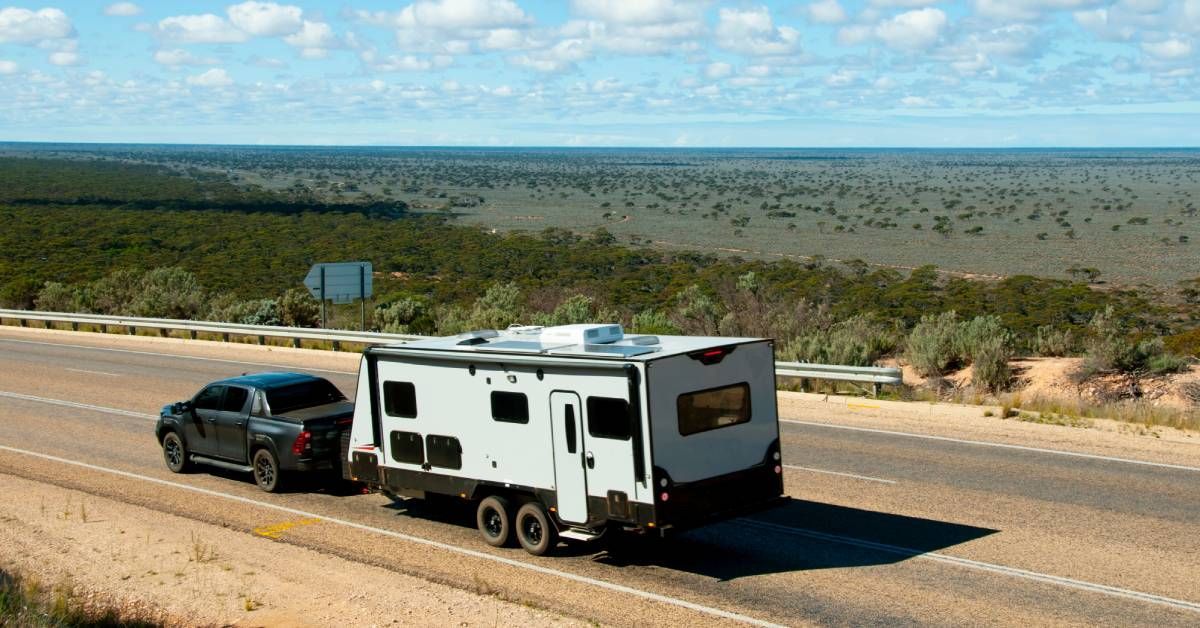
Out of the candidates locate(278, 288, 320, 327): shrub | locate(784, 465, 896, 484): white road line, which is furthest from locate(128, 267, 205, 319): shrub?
locate(784, 465, 896, 484): white road line

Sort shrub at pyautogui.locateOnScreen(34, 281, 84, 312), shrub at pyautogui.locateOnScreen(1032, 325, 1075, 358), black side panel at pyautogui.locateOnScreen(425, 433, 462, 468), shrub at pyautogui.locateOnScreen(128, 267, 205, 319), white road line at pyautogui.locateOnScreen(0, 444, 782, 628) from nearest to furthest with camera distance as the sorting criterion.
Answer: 1. white road line at pyautogui.locateOnScreen(0, 444, 782, 628)
2. black side panel at pyautogui.locateOnScreen(425, 433, 462, 468)
3. shrub at pyautogui.locateOnScreen(1032, 325, 1075, 358)
4. shrub at pyautogui.locateOnScreen(128, 267, 205, 319)
5. shrub at pyautogui.locateOnScreen(34, 281, 84, 312)

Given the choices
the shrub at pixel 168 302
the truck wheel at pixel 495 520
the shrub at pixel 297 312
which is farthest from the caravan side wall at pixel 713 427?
the shrub at pixel 168 302

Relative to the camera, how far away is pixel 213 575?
12.1 metres

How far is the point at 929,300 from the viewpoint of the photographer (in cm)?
4434

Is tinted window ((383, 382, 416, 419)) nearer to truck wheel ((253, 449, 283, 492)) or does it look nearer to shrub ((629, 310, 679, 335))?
truck wheel ((253, 449, 283, 492))

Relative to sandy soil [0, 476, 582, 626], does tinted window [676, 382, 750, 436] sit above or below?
above

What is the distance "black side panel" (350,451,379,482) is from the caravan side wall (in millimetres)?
3904

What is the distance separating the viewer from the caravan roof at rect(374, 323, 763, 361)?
39.0 feet

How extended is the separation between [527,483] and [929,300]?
3427cm

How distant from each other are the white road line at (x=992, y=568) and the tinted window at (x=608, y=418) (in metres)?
2.72

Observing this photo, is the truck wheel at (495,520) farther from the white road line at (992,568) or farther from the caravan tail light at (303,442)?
the caravan tail light at (303,442)

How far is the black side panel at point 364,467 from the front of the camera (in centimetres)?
1391

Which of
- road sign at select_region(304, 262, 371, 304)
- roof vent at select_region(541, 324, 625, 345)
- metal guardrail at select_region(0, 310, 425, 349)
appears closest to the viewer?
roof vent at select_region(541, 324, 625, 345)

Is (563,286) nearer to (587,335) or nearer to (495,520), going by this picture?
(495,520)
